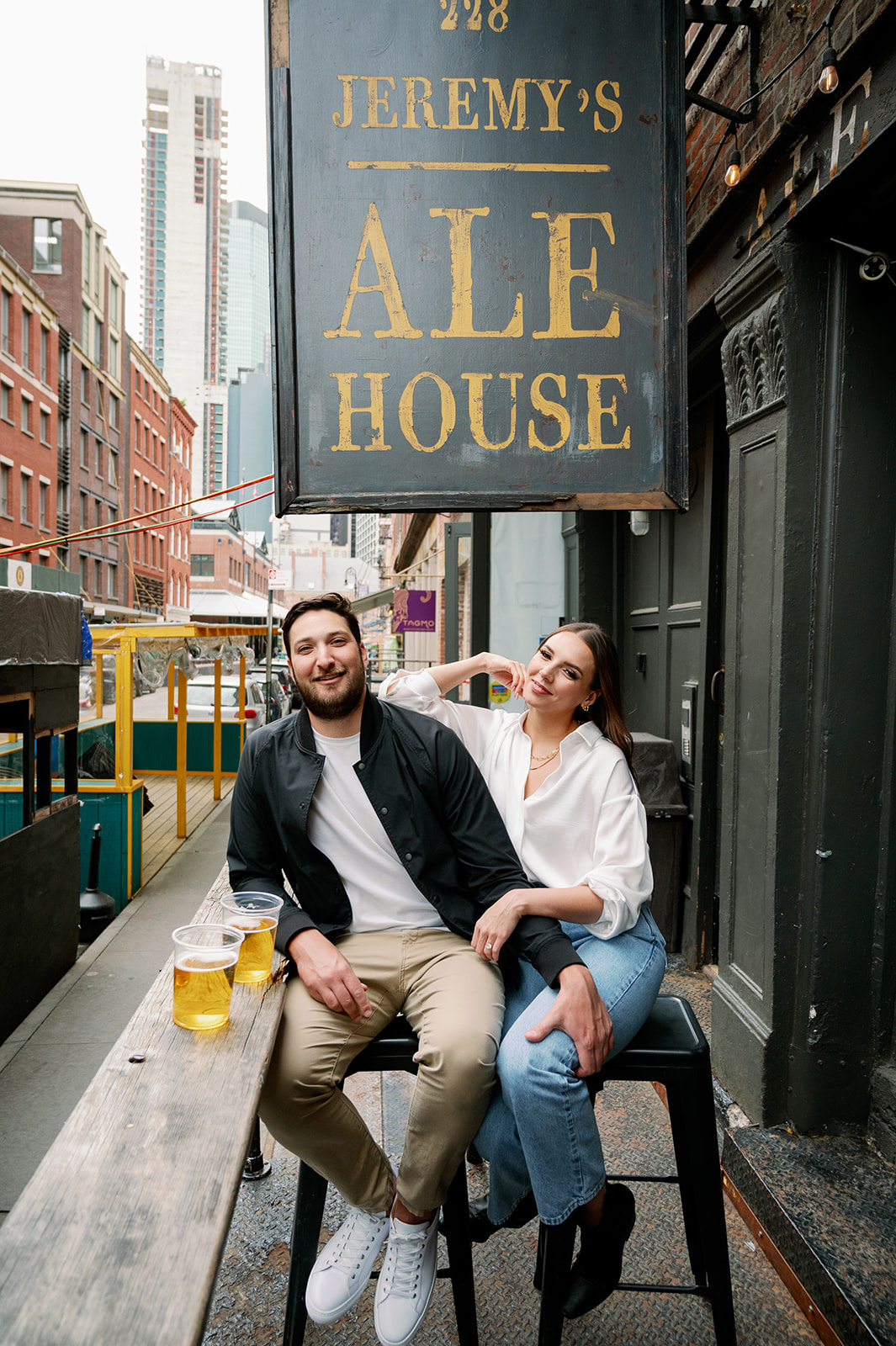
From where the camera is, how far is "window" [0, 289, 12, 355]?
32.0 m

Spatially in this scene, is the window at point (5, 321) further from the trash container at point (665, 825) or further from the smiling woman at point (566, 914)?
the smiling woman at point (566, 914)

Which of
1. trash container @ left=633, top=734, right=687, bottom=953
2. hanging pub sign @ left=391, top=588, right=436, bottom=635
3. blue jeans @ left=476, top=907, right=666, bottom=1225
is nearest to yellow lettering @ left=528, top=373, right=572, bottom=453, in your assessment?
blue jeans @ left=476, top=907, right=666, bottom=1225

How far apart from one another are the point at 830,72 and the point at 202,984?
2.86m

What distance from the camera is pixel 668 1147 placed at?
3264 mm

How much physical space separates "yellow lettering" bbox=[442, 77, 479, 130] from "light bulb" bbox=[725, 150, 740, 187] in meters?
1.05

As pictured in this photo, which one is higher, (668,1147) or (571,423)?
(571,423)

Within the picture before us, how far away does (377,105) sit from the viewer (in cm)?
254

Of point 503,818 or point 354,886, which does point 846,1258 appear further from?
point 354,886

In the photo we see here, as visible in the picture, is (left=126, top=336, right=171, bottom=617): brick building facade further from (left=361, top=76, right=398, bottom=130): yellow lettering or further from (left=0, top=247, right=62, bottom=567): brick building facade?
(left=361, top=76, right=398, bottom=130): yellow lettering

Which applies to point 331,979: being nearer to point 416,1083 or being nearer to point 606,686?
point 416,1083

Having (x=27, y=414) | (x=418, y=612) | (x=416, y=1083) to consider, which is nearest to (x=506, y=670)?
(x=416, y=1083)

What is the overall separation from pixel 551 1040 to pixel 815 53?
9.45ft

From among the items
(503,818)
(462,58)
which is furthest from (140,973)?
(462,58)

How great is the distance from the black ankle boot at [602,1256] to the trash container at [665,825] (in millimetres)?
2718
